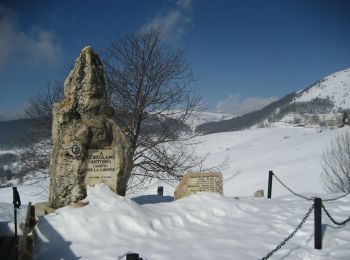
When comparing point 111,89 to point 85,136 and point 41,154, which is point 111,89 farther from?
point 85,136

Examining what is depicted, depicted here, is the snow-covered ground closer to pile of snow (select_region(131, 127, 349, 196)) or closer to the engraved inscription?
the engraved inscription

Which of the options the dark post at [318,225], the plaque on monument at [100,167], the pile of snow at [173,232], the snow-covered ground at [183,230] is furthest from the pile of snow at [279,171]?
the dark post at [318,225]

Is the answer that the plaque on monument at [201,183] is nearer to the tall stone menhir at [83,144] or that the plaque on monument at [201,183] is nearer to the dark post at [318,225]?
the tall stone menhir at [83,144]

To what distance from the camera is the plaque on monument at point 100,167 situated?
8750 millimetres

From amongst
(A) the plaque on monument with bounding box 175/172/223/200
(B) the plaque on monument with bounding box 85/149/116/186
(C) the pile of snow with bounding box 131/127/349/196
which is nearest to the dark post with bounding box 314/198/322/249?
(A) the plaque on monument with bounding box 175/172/223/200

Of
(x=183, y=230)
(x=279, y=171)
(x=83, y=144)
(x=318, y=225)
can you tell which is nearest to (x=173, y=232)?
(x=183, y=230)

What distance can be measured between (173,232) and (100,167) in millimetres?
2465

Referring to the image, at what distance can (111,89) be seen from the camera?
1480 cm

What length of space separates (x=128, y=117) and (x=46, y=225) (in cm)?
782

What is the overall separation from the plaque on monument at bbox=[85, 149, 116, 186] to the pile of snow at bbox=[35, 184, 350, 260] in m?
0.27

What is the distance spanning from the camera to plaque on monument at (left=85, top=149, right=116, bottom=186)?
875 centimetres

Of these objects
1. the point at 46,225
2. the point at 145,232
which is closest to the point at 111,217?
the point at 145,232

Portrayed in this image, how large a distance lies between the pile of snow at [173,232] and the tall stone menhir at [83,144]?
1.46 ft

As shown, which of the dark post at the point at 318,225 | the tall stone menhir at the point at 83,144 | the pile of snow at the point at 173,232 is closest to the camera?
the pile of snow at the point at 173,232
